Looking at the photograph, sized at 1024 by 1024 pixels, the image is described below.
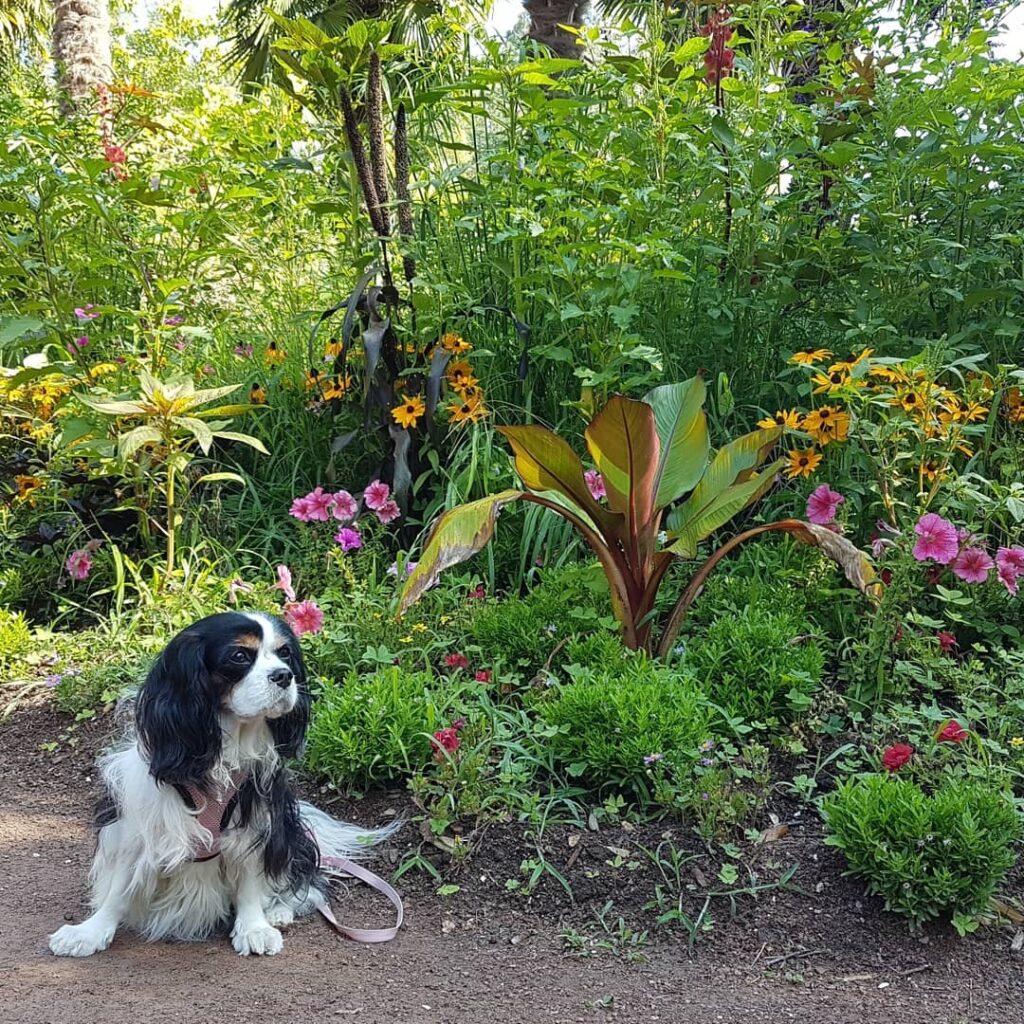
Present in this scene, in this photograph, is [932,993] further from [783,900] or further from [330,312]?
[330,312]

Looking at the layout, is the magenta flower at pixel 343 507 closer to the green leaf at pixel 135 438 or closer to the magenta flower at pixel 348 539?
the magenta flower at pixel 348 539

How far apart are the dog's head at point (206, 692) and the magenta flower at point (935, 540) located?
6.28 feet

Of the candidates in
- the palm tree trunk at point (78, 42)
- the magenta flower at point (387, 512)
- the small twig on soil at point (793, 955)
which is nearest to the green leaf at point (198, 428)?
the magenta flower at point (387, 512)

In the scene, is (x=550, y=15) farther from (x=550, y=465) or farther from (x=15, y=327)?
(x=550, y=465)

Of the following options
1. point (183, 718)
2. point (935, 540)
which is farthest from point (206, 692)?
point (935, 540)

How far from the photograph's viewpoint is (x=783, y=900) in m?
2.33

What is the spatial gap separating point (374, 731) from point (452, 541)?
1.94ft

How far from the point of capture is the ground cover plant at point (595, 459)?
8.50 ft

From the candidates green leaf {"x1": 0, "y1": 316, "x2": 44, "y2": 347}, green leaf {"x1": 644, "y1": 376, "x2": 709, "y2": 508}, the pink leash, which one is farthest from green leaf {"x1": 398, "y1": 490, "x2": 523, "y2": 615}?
green leaf {"x1": 0, "y1": 316, "x2": 44, "y2": 347}

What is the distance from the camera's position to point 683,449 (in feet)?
10.1

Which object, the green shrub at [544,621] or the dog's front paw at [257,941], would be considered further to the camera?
the green shrub at [544,621]

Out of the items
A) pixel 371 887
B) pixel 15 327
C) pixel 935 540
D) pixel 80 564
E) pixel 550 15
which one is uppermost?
pixel 550 15

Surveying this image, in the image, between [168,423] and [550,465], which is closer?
[550,465]

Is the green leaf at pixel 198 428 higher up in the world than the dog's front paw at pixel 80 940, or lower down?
higher up
